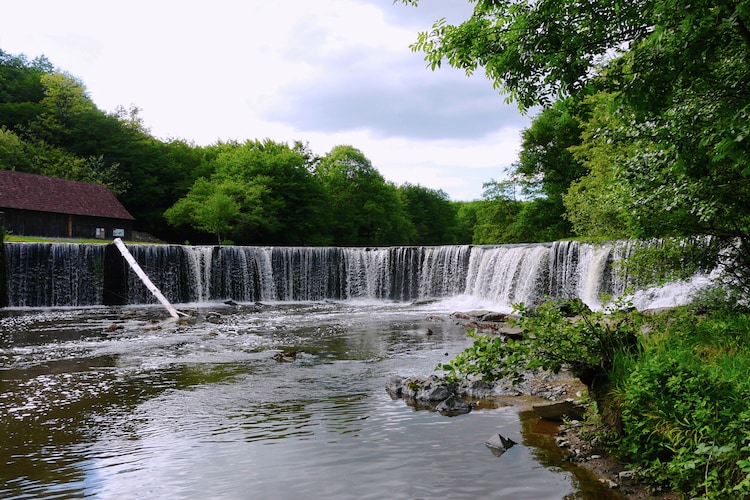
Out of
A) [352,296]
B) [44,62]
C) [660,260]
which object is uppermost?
[44,62]

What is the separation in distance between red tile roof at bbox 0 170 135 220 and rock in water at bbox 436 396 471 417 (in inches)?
1265

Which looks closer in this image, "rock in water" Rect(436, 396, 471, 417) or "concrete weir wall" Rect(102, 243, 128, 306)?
"rock in water" Rect(436, 396, 471, 417)

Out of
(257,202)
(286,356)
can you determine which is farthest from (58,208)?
(286,356)

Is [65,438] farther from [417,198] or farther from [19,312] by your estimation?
[417,198]

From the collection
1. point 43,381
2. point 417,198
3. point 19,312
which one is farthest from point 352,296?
point 417,198

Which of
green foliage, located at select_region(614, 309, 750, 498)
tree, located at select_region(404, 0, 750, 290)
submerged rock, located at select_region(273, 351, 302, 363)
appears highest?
tree, located at select_region(404, 0, 750, 290)

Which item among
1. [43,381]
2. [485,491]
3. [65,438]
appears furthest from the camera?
[43,381]

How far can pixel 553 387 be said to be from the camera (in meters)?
8.29

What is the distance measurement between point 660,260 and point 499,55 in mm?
4321

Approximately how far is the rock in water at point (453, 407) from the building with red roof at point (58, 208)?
29893 mm

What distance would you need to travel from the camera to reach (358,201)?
178 feet

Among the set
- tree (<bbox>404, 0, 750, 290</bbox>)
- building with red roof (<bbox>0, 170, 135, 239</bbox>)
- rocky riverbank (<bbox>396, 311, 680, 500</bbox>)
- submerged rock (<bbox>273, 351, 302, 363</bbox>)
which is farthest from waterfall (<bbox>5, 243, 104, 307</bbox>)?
tree (<bbox>404, 0, 750, 290</bbox>)

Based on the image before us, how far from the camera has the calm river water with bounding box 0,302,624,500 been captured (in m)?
4.93

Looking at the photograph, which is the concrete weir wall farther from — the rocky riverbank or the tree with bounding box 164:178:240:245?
the rocky riverbank
